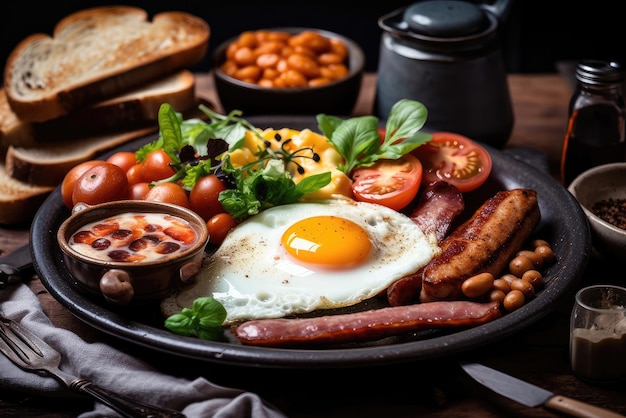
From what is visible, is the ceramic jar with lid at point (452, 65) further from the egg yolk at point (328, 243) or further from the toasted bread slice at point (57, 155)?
the toasted bread slice at point (57, 155)

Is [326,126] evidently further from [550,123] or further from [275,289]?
[550,123]

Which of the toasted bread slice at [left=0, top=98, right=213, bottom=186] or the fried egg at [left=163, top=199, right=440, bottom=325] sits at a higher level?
the fried egg at [left=163, top=199, right=440, bottom=325]

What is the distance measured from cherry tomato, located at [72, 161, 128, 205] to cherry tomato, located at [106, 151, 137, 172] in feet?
1.10

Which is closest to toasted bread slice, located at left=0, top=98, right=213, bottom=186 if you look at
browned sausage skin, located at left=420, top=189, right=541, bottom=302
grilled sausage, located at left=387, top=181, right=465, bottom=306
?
grilled sausage, located at left=387, top=181, right=465, bottom=306

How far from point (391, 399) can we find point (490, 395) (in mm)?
349

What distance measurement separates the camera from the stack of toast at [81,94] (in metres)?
4.28

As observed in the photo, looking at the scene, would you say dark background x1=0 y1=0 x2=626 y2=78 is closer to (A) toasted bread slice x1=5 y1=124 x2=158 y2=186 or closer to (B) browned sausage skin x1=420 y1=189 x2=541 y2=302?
(A) toasted bread slice x1=5 y1=124 x2=158 y2=186

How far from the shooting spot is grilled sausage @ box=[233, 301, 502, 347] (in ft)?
9.10

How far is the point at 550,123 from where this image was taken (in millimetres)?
5191

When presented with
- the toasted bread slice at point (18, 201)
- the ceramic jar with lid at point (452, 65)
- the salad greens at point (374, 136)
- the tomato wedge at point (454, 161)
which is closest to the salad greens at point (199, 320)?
the salad greens at point (374, 136)

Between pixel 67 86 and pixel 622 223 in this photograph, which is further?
pixel 67 86

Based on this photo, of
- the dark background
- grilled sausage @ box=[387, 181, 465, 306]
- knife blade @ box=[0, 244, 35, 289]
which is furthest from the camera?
the dark background

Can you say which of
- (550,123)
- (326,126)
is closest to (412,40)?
(326,126)

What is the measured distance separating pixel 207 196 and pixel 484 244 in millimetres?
1249
